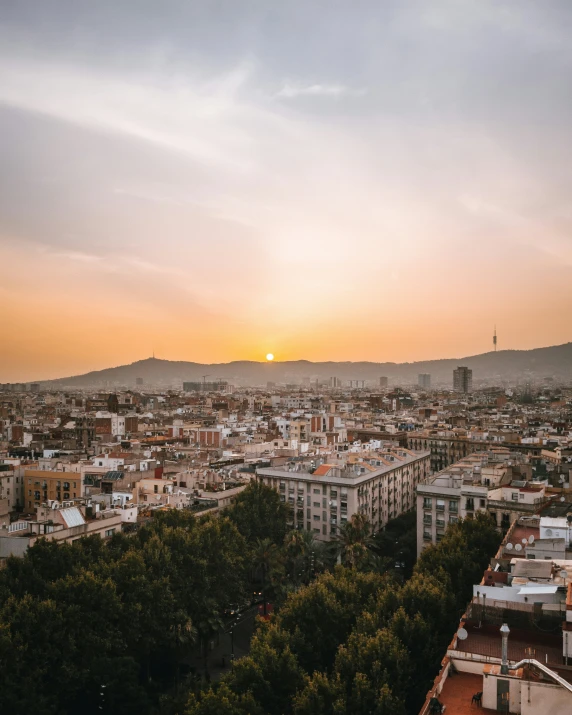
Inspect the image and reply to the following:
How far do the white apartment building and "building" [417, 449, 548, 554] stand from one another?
8100 mm

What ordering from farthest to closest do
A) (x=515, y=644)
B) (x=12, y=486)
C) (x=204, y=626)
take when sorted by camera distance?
1. (x=12, y=486)
2. (x=204, y=626)
3. (x=515, y=644)

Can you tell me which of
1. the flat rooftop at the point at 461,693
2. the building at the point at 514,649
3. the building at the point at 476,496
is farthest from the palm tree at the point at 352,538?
the flat rooftop at the point at 461,693

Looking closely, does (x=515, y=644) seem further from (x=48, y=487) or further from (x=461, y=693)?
(x=48, y=487)

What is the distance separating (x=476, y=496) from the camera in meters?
51.9

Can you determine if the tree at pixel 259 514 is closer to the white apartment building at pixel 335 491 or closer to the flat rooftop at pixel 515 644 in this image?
the white apartment building at pixel 335 491

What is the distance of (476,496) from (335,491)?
15768mm

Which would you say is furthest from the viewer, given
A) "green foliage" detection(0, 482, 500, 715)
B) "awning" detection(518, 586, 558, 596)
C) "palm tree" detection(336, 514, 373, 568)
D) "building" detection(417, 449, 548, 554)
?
"palm tree" detection(336, 514, 373, 568)

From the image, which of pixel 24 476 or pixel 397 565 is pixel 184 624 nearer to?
pixel 397 565

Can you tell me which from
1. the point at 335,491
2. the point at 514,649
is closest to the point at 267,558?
the point at 335,491

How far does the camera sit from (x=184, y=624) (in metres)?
38.4

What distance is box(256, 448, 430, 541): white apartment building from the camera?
208 feet

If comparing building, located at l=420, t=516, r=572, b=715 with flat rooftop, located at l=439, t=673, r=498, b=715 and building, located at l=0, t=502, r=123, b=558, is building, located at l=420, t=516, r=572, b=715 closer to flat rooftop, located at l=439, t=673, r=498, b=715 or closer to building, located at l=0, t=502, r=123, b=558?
flat rooftop, located at l=439, t=673, r=498, b=715

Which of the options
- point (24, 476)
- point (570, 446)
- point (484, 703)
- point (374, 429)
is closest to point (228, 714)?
point (484, 703)


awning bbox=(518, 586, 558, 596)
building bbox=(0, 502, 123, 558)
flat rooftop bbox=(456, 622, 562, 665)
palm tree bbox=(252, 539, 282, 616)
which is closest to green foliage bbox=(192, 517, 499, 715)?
flat rooftop bbox=(456, 622, 562, 665)
